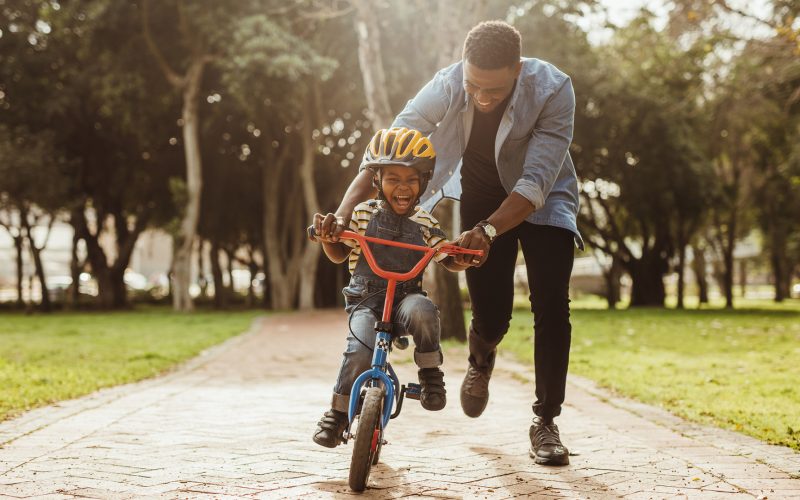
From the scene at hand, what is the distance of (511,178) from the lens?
4.27 m

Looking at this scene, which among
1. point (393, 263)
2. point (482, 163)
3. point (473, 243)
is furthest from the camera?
point (482, 163)

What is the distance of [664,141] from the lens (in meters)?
25.5

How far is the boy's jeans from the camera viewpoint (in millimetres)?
3812

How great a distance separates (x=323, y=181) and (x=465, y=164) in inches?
1066

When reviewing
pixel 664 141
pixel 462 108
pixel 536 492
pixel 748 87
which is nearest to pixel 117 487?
pixel 536 492

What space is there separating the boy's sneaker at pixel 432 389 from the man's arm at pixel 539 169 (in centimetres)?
63

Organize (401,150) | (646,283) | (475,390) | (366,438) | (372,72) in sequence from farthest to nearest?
(646,283) → (372,72) → (475,390) → (401,150) → (366,438)

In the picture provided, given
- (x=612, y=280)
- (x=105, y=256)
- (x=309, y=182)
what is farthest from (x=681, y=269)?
(x=105, y=256)

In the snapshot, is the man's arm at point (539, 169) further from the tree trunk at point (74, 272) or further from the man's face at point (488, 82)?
the tree trunk at point (74, 272)

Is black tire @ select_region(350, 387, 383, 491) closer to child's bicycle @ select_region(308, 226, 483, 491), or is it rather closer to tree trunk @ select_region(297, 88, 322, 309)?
child's bicycle @ select_region(308, 226, 483, 491)

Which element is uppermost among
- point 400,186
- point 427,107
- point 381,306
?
point 427,107

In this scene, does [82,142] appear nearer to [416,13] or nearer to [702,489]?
[416,13]

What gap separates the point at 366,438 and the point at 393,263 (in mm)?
861

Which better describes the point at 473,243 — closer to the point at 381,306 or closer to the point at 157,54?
the point at 381,306
